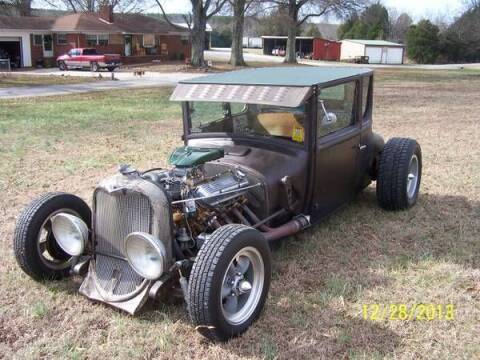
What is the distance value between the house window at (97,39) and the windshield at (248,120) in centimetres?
3497

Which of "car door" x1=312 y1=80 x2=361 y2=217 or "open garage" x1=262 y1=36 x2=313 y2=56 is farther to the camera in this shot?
"open garage" x1=262 y1=36 x2=313 y2=56

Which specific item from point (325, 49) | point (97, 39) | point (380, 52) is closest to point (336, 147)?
point (97, 39)

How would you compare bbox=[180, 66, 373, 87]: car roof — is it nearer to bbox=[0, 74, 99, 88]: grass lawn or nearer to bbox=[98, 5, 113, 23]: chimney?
bbox=[0, 74, 99, 88]: grass lawn

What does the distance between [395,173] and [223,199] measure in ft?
7.00

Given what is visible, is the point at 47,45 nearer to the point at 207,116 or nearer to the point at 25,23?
the point at 25,23

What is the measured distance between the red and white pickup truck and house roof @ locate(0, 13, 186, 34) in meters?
4.39

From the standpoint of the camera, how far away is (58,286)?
3752mm

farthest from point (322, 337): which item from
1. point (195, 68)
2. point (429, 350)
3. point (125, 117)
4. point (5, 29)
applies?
point (5, 29)

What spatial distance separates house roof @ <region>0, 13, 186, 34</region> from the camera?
3475 centimetres

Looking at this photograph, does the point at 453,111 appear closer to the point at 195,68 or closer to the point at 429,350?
the point at 429,350

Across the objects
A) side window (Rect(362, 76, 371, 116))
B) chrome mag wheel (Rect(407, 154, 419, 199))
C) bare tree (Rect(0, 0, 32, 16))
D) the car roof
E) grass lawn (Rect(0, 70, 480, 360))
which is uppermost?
bare tree (Rect(0, 0, 32, 16))

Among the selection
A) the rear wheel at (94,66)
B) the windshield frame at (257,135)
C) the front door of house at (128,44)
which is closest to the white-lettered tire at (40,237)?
the windshield frame at (257,135)

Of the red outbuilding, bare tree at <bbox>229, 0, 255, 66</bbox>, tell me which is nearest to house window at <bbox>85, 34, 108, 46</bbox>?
bare tree at <bbox>229, 0, 255, 66</bbox>

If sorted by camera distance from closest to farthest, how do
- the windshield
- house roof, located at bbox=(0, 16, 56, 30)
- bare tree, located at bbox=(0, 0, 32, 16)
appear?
the windshield, house roof, located at bbox=(0, 16, 56, 30), bare tree, located at bbox=(0, 0, 32, 16)
